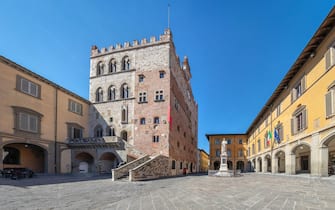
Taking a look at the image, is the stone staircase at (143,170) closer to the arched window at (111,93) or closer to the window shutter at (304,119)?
the arched window at (111,93)

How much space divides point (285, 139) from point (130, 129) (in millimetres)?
18678

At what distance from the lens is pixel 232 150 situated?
176 feet

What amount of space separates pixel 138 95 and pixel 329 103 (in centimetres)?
2137

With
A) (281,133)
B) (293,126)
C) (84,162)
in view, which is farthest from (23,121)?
(281,133)

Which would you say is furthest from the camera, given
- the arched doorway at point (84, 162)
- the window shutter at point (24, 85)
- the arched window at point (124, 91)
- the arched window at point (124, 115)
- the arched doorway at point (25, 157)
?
the arched window at point (124, 91)

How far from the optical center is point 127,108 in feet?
98.4

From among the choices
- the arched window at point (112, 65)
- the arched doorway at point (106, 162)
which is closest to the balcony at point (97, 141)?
the arched doorway at point (106, 162)

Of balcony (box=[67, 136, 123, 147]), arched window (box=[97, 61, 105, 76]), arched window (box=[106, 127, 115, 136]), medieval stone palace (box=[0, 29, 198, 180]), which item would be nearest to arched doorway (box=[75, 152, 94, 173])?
medieval stone palace (box=[0, 29, 198, 180])

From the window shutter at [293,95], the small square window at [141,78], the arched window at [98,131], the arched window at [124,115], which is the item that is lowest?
the arched window at [98,131]

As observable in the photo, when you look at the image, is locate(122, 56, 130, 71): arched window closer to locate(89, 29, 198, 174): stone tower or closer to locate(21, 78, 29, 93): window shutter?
locate(89, 29, 198, 174): stone tower

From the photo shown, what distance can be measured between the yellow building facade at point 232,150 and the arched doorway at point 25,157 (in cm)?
3838

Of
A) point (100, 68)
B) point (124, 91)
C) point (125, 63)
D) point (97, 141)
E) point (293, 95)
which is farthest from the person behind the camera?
point (100, 68)

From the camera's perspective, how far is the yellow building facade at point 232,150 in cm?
5291

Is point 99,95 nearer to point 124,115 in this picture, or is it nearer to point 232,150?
point 124,115
